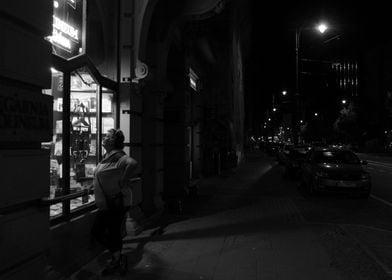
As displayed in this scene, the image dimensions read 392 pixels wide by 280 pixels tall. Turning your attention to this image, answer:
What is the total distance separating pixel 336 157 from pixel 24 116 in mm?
13728

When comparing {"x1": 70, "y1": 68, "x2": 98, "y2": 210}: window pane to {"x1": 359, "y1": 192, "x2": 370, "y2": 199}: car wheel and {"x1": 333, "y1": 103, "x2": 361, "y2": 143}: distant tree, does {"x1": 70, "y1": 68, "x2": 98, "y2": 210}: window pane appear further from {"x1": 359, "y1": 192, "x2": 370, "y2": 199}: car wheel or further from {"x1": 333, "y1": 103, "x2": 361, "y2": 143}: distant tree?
{"x1": 333, "y1": 103, "x2": 361, "y2": 143}: distant tree

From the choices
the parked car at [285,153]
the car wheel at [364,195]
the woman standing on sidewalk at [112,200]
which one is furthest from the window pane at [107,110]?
the parked car at [285,153]

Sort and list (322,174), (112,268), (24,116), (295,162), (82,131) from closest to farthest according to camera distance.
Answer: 1. (24,116)
2. (112,268)
3. (82,131)
4. (322,174)
5. (295,162)

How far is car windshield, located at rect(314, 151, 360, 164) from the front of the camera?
53.5ft

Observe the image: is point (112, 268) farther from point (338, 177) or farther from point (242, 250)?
point (338, 177)

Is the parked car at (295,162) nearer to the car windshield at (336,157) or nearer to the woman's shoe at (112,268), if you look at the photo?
the car windshield at (336,157)

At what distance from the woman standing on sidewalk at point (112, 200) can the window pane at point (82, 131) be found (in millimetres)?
1331

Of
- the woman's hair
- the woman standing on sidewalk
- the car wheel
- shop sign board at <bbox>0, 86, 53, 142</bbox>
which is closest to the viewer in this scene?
shop sign board at <bbox>0, 86, 53, 142</bbox>

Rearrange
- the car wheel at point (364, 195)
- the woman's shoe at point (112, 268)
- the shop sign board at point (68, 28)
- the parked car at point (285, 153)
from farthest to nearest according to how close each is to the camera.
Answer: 1. the parked car at point (285, 153)
2. the car wheel at point (364, 195)
3. the shop sign board at point (68, 28)
4. the woman's shoe at point (112, 268)

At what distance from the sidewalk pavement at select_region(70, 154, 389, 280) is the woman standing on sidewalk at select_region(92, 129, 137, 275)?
1.34ft

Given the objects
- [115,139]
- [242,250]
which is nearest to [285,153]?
[242,250]

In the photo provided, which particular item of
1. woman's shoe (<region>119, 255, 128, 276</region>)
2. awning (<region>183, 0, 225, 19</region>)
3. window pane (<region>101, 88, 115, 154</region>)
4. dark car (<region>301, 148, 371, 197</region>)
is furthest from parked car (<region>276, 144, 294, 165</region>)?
woman's shoe (<region>119, 255, 128, 276</region>)

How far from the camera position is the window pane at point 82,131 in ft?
24.8

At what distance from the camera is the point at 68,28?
7121mm
